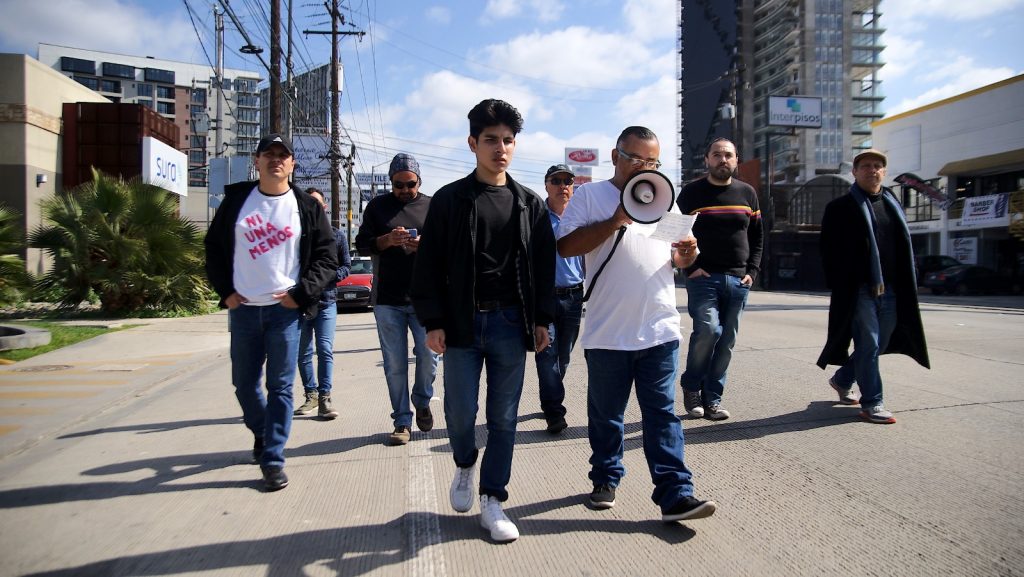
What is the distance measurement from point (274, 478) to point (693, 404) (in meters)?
3.17

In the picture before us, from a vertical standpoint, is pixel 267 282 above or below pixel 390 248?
below

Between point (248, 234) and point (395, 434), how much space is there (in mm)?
1797

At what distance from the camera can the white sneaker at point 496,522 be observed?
3.08 metres

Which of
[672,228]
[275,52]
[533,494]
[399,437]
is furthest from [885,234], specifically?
[275,52]

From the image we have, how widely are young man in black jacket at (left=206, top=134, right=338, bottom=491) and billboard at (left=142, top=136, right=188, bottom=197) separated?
59.9 feet

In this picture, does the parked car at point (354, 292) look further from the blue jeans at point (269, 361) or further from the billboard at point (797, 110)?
the billboard at point (797, 110)

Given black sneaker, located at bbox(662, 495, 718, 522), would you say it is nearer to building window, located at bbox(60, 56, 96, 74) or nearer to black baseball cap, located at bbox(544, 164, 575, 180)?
black baseball cap, located at bbox(544, 164, 575, 180)

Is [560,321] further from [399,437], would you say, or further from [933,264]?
[933,264]

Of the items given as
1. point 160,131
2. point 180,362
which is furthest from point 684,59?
point 180,362

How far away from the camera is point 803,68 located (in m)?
92.2

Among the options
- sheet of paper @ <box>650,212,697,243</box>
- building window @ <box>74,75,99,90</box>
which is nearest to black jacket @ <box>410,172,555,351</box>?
sheet of paper @ <box>650,212,697,243</box>

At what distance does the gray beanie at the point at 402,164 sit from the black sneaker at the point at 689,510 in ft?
9.97

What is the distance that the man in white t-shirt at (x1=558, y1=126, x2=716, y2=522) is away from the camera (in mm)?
3256

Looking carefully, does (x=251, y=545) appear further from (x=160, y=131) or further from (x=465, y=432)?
(x=160, y=131)
